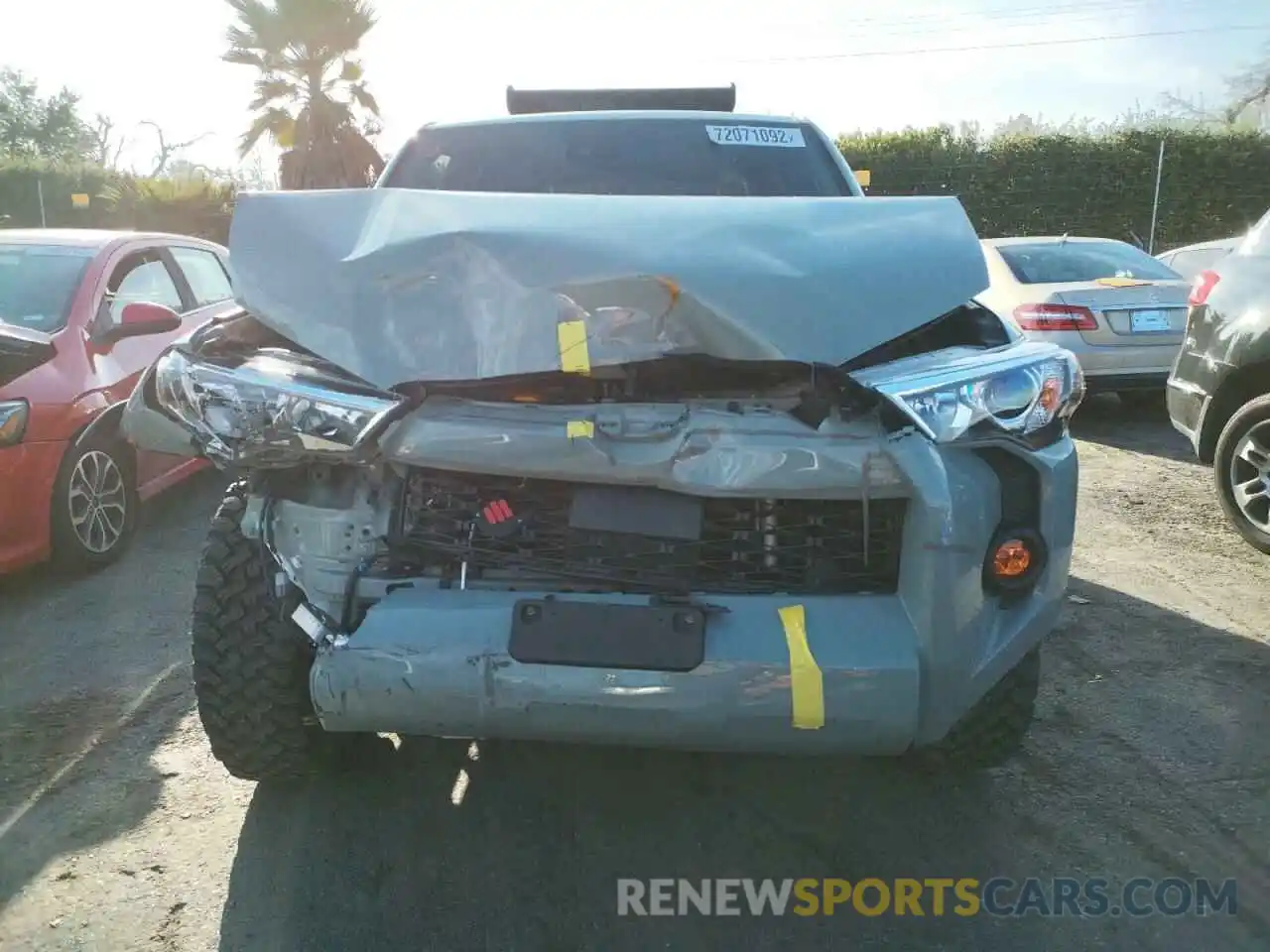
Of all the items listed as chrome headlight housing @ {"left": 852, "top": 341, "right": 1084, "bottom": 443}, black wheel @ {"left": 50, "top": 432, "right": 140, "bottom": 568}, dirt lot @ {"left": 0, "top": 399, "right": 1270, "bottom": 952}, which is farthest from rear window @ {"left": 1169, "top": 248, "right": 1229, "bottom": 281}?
black wheel @ {"left": 50, "top": 432, "right": 140, "bottom": 568}

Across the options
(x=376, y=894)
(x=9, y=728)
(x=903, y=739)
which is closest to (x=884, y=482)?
(x=903, y=739)

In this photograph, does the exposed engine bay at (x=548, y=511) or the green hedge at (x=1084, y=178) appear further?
the green hedge at (x=1084, y=178)

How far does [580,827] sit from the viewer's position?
2.69 metres

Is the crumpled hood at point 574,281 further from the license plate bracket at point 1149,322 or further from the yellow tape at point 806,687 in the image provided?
the license plate bracket at point 1149,322

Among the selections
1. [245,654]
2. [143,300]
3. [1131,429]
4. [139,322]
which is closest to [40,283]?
[143,300]

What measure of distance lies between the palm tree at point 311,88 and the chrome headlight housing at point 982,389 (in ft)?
65.0

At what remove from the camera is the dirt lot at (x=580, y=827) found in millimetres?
2297

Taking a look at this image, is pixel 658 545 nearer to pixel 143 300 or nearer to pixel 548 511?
pixel 548 511

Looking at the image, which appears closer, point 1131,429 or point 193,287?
point 193,287

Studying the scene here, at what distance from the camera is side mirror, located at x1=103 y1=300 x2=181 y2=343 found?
191 inches

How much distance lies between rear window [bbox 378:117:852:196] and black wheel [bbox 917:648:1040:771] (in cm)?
214

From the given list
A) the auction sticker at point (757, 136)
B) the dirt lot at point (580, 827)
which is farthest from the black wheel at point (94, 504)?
the auction sticker at point (757, 136)

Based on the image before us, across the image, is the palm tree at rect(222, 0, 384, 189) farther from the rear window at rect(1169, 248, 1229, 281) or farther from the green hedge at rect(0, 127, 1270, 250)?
the rear window at rect(1169, 248, 1229, 281)

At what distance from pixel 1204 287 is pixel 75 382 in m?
5.44
